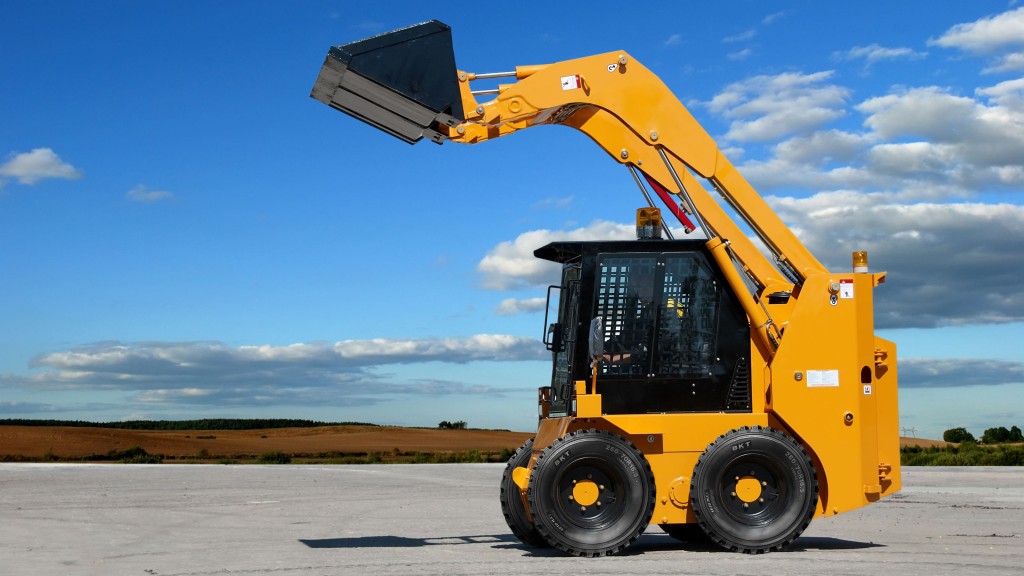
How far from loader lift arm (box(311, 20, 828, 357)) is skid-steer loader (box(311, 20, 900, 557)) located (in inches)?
0.7

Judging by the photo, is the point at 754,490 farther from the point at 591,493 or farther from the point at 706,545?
the point at 591,493

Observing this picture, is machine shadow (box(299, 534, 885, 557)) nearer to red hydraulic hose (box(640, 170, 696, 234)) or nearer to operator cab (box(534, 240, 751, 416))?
operator cab (box(534, 240, 751, 416))

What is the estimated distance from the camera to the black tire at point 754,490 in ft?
36.7

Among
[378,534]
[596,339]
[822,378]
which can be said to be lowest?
[378,534]

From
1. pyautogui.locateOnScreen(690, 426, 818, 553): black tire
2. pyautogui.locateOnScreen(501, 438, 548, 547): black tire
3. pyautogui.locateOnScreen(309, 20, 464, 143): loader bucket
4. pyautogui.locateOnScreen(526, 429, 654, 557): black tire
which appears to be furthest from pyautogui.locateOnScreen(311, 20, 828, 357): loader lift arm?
pyautogui.locateOnScreen(501, 438, 548, 547): black tire

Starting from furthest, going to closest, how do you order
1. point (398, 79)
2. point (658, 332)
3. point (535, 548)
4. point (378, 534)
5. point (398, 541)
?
point (378, 534) < point (398, 541) < point (535, 548) < point (658, 332) < point (398, 79)

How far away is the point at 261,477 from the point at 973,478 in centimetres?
1786

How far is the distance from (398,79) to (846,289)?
5.20 meters

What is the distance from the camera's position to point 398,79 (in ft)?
37.0

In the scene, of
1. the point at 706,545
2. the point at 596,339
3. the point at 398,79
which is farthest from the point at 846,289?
the point at 398,79

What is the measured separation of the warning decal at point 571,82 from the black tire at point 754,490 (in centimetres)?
397

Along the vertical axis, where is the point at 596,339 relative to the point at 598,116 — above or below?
below

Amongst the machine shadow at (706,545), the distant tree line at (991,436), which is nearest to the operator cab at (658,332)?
the machine shadow at (706,545)

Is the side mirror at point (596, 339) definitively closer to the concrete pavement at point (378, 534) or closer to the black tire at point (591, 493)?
the black tire at point (591, 493)
